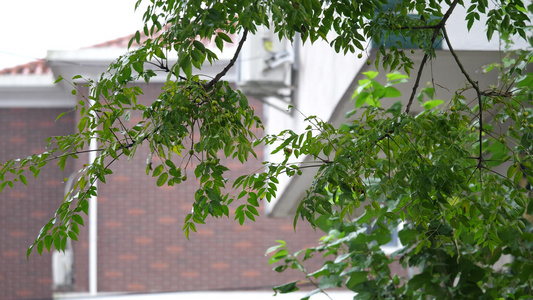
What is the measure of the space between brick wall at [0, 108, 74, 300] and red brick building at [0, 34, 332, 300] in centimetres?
1

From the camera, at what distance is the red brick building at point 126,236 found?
9.68 meters

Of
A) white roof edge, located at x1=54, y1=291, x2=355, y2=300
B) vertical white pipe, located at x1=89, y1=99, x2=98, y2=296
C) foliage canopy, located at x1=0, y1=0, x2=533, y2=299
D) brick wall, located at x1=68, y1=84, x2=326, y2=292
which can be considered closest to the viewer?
foliage canopy, located at x1=0, y1=0, x2=533, y2=299

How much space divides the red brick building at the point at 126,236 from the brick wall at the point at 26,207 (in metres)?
0.01

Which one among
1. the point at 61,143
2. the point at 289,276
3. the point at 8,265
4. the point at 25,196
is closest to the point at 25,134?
the point at 25,196

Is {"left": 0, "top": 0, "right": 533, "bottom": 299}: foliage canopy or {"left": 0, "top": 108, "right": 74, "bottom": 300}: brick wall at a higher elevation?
{"left": 0, "top": 0, "right": 533, "bottom": 299}: foliage canopy

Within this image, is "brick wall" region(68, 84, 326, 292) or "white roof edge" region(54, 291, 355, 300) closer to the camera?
"white roof edge" region(54, 291, 355, 300)

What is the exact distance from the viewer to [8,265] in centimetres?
974

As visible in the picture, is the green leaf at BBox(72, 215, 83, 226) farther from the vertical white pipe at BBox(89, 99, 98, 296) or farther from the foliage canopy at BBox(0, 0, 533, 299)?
the vertical white pipe at BBox(89, 99, 98, 296)

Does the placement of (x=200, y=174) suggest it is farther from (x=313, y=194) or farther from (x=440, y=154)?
(x=440, y=154)

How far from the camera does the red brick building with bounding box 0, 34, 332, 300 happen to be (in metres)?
9.68

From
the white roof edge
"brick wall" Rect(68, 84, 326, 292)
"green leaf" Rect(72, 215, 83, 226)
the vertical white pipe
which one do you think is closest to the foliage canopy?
"green leaf" Rect(72, 215, 83, 226)

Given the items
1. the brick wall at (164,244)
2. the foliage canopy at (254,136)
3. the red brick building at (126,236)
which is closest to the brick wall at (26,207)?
the red brick building at (126,236)

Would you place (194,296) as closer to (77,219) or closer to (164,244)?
(164,244)

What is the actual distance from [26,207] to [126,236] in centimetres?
111
